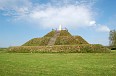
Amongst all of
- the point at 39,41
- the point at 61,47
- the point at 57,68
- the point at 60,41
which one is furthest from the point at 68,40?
the point at 57,68

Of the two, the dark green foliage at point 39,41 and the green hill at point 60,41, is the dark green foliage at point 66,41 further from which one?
the dark green foliage at point 39,41

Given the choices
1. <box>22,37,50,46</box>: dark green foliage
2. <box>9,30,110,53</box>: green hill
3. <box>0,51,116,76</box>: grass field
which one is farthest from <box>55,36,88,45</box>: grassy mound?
<box>0,51,116,76</box>: grass field

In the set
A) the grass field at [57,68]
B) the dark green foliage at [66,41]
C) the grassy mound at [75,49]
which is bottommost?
the grass field at [57,68]

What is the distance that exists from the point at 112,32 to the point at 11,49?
165ft

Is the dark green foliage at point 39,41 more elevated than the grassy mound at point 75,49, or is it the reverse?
the dark green foliage at point 39,41

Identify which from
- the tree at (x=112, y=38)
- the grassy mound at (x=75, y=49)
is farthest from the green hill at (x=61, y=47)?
the tree at (x=112, y=38)

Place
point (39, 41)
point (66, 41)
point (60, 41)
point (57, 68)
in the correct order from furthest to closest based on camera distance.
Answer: point (39, 41), point (60, 41), point (66, 41), point (57, 68)

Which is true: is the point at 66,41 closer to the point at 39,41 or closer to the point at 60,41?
the point at 60,41

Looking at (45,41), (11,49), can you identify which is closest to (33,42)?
(45,41)

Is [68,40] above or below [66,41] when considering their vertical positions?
above

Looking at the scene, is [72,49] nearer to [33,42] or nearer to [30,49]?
[30,49]

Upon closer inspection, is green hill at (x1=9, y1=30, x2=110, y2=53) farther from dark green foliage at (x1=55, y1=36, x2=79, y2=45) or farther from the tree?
the tree

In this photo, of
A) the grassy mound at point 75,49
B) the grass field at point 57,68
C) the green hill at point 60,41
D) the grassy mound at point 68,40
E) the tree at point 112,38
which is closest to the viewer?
the grass field at point 57,68

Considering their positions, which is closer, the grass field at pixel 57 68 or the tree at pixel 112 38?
the grass field at pixel 57 68
